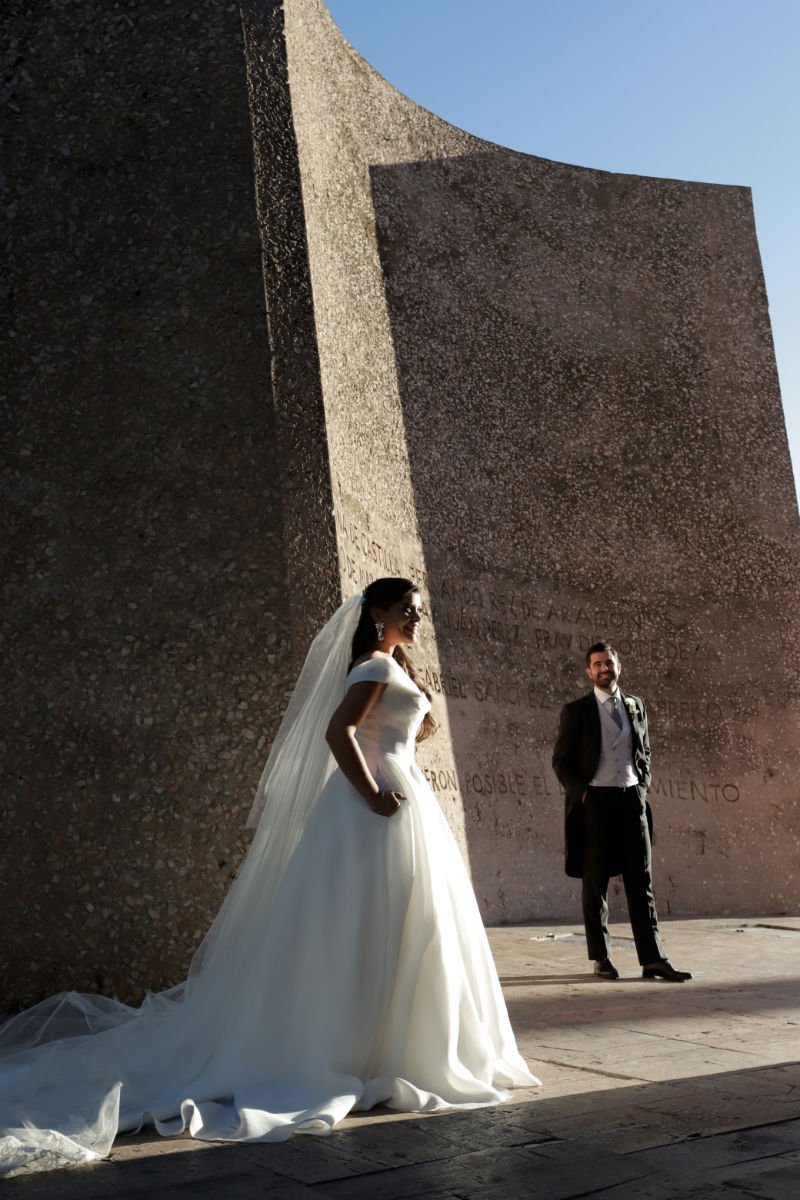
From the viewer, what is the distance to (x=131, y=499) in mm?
4953

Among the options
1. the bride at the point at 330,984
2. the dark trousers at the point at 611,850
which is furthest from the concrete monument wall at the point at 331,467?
the dark trousers at the point at 611,850

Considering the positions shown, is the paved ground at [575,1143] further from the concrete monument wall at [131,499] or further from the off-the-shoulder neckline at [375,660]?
the concrete monument wall at [131,499]

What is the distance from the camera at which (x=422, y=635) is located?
7773mm

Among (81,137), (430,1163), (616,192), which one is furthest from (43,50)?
(616,192)

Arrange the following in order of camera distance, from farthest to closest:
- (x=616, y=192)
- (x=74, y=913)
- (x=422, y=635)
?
1. (x=616, y=192)
2. (x=422, y=635)
3. (x=74, y=913)

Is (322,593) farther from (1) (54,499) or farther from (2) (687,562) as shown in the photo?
(2) (687,562)

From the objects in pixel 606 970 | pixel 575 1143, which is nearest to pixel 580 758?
pixel 606 970

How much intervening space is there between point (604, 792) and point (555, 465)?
→ 4.37 meters

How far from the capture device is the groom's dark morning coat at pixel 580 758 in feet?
18.1

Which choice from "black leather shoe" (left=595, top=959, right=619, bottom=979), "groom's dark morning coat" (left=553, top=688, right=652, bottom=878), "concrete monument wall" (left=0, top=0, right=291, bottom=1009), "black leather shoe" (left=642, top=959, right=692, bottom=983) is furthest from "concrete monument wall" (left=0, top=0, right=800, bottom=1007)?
"black leather shoe" (left=642, top=959, right=692, bottom=983)

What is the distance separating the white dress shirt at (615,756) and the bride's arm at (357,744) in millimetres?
2390

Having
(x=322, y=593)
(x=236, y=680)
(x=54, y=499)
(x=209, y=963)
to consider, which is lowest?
(x=209, y=963)

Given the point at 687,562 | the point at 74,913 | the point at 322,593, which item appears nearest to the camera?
the point at 74,913

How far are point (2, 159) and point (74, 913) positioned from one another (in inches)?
137
